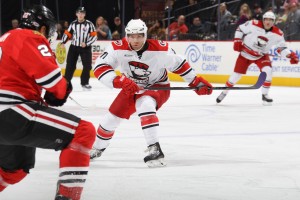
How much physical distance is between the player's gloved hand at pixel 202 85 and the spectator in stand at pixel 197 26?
8.75 metres

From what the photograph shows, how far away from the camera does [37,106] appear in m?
2.96

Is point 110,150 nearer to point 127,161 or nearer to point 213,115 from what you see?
point 127,161

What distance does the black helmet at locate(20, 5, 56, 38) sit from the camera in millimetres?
3020

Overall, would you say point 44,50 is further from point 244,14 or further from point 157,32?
point 157,32

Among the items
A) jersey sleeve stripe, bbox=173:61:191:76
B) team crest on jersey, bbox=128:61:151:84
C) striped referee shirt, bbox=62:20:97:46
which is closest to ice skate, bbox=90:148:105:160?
team crest on jersey, bbox=128:61:151:84

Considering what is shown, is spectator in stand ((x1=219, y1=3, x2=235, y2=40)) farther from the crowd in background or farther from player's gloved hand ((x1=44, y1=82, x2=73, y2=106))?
player's gloved hand ((x1=44, y1=82, x2=73, y2=106))

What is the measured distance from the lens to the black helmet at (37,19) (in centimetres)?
302

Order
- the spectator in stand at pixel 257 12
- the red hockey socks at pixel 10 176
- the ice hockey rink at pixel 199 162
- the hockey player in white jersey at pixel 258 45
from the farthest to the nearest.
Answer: the spectator in stand at pixel 257 12
the hockey player in white jersey at pixel 258 45
the ice hockey rink at pixel 199 162
the red hockey socks at pixel 10 176

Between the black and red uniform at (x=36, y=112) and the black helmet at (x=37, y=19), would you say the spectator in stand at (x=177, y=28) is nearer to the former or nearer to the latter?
the black helmet at (x=37, y=19)

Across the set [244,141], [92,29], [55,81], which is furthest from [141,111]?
[92,29]

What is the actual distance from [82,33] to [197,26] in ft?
9.60

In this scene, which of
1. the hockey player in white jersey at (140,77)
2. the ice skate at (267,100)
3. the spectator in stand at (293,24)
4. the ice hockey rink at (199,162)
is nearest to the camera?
the ice hockey rink at (199,162)

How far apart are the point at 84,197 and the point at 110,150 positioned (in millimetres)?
1759

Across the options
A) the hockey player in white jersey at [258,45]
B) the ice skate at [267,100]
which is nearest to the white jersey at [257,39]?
the hockey player in white jersey at [258,45]
